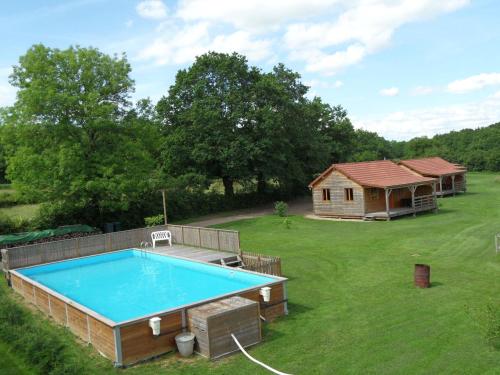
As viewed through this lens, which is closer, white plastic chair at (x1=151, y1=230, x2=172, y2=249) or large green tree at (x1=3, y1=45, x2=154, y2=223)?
white plastic chair at (x1=151, y1=230, x2=172, y2=249)

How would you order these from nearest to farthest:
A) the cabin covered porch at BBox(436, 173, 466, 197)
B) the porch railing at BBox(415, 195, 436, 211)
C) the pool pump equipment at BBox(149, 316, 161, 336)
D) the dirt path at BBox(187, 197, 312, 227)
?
the pool pump equipment at BBox(149, 316, 161, 336)
the porch railing at BBox(415, 195, 436, 211)
the dirt path at BBox(187, 197, 312, 227)
the cabin covered porch at BBox(436, 173, 466, 197)

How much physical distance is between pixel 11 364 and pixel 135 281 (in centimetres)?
824

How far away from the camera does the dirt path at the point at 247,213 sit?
109 ft

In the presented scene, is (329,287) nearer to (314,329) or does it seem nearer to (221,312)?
(314,329)

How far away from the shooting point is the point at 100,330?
10453mm

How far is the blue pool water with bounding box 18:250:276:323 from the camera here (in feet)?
47.9

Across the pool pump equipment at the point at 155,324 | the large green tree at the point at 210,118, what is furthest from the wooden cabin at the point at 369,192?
the pool pump equipment at the point at 155,324

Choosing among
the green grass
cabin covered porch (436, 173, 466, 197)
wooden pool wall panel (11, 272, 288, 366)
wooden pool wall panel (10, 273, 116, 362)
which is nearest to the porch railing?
cabin covered porch (436, 173, 466, 197)

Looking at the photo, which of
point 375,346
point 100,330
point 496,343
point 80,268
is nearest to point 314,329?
point 375,346

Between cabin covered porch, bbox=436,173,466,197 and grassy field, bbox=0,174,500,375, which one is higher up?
cabin covered porch, bbox=436,173,466,197

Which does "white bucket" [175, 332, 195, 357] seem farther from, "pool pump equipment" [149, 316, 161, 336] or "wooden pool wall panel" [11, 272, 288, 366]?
"pool pump equipment" [149, 316, 161, 336]

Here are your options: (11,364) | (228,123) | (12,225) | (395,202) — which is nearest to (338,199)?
(395,202)

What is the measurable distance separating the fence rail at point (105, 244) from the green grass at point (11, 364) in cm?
941

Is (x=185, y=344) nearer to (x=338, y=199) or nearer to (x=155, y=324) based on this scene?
(x=155, y=324)
